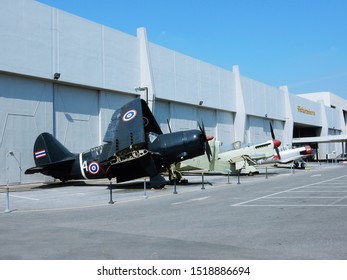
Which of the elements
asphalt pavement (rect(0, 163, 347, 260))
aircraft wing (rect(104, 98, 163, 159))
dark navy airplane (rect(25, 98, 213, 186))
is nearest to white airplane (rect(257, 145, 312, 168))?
dark navy airplane (rect(25, 98, 213, 186))

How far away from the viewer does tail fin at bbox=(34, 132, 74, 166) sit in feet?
80.9

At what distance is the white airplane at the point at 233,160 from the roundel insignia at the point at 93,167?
29.8 feet

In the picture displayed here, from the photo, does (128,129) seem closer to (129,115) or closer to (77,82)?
(129,115)

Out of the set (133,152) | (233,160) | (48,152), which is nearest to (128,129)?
(133,152)

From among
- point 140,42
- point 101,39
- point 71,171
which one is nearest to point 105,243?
point 71,171

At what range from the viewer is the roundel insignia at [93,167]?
2262cm

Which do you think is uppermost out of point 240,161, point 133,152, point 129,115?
point 129,115

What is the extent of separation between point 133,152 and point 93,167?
3455mm

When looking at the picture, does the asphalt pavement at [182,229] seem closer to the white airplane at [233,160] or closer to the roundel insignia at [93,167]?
the roundel insignia at [93,167]

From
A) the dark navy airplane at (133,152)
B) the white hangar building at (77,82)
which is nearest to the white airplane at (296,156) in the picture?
the white hangar building at (77,82)

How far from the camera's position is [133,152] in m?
20.6

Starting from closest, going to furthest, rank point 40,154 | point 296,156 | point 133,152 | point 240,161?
point 133,152
point 40,154
point 240,161
point 296,156

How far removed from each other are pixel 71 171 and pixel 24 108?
7.06 m

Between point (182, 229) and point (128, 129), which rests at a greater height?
point (128, 129)
